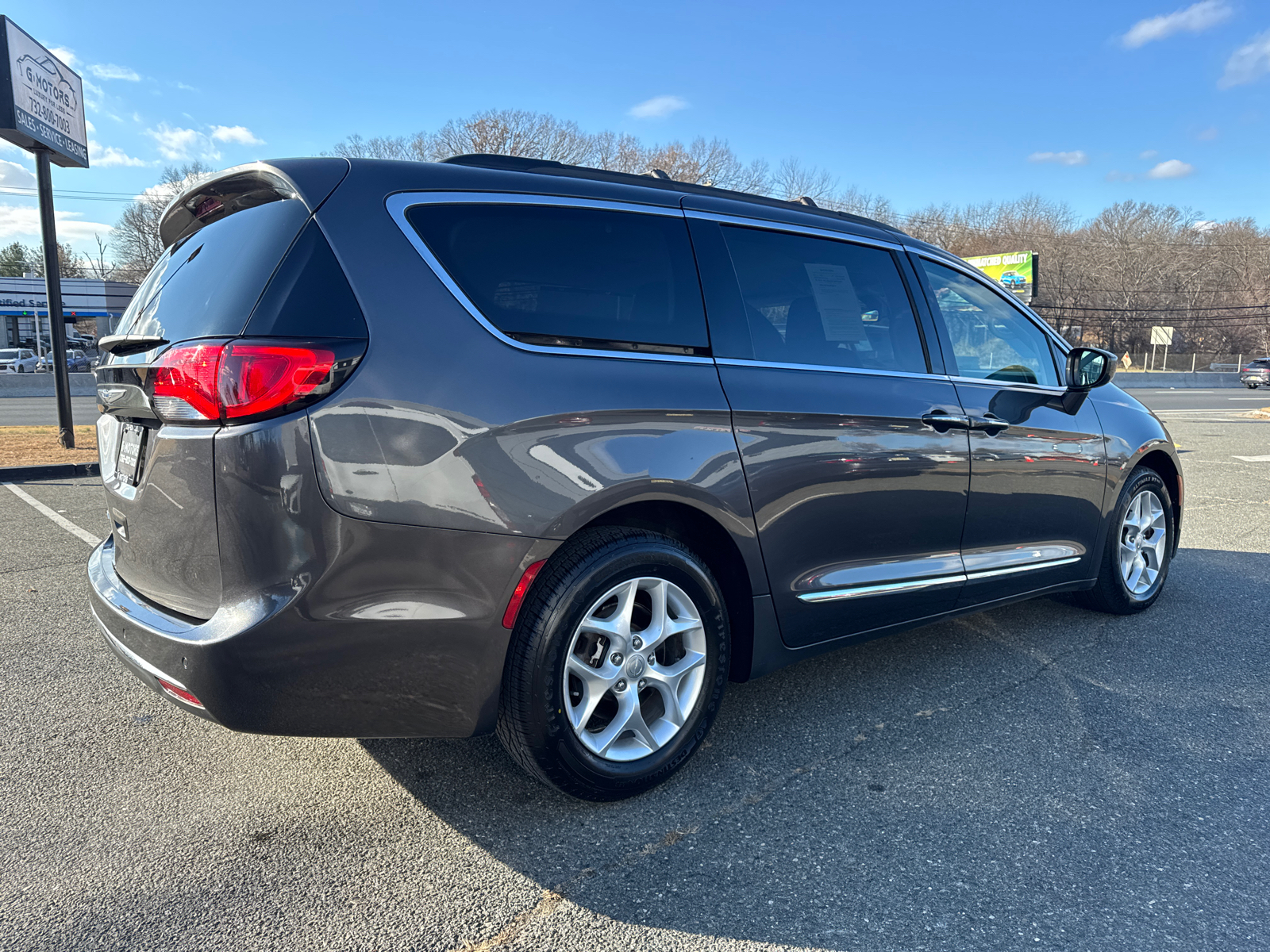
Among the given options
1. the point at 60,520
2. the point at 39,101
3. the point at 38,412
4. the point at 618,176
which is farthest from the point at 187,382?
the point at 38,412

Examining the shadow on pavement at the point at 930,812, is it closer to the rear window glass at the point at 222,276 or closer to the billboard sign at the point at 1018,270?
the rear window glass at the point at 222,276

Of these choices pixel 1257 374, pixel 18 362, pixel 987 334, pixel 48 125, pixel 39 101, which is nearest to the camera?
pixel 987 334

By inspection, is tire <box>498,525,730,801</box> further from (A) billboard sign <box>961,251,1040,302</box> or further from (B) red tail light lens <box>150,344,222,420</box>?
(A) billboard sign <box>961,251,1040,302</box>

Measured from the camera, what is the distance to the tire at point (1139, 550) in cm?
431

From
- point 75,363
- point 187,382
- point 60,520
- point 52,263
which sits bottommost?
point 60,520

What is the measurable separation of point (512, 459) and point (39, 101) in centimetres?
1333

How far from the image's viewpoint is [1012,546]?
3725mm

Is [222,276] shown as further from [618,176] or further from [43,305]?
[43,305]

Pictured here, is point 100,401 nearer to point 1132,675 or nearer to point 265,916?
point 265,916

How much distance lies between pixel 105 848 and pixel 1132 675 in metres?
3.82

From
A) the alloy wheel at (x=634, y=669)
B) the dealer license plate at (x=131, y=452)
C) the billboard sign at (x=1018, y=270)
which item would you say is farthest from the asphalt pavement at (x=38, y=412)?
the billboard sign at (x=1018, y=270)

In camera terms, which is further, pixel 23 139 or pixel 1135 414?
pixel 23 139

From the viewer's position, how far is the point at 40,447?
36.6 feet

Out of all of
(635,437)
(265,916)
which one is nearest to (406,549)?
(635,437)
